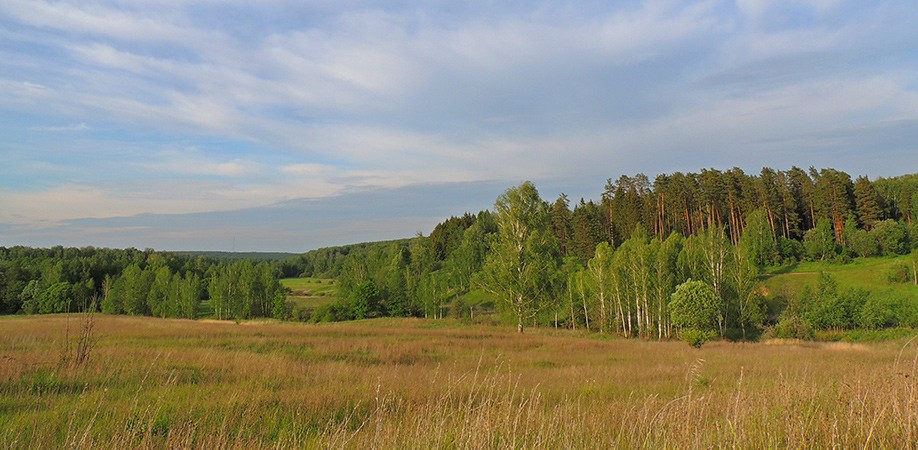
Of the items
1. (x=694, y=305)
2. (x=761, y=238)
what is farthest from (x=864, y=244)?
(x=694, y=305)

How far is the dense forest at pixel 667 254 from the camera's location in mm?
36000

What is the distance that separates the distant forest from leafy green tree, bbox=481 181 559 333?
0.11 m

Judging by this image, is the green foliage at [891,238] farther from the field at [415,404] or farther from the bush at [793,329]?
the field at [415,404]

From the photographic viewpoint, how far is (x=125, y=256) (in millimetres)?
121500

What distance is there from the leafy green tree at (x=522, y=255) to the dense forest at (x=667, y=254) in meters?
0.10

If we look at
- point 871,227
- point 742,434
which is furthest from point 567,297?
point 871,227

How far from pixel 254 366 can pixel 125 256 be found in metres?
139

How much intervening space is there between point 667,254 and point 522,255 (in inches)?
789

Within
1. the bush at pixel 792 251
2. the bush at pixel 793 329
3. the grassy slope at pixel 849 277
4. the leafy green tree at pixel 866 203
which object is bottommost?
the bush at pixel 793 329

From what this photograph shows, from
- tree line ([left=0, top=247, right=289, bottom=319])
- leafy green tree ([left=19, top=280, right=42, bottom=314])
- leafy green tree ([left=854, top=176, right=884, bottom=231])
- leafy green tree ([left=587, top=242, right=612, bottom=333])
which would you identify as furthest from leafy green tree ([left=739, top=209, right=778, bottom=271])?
leafy green tree ([left=19, top=280, right=42, bottom=314])

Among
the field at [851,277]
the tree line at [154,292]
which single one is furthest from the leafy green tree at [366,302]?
the field at [851,277]

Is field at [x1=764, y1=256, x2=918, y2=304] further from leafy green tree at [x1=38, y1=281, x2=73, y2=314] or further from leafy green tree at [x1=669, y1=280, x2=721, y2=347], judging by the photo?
leafy green tree at [x1=38, y1=281, x2=73, y2=314]

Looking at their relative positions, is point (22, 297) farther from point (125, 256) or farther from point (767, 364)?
point (767, 364)

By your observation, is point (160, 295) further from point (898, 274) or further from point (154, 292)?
point (898, 274)
